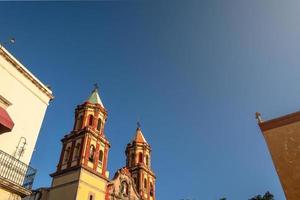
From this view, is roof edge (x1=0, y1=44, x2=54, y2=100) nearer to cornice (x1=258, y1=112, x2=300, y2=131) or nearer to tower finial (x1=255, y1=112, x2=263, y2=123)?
tower finial (x1=255, y1=112, x2=263, y2=123)

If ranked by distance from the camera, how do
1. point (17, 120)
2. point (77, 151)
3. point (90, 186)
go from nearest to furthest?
point (17, 120)
point (90, 186)
point (77, 151)

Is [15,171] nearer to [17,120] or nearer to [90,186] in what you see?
[17,120]

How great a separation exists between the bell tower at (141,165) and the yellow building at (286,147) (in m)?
20.6

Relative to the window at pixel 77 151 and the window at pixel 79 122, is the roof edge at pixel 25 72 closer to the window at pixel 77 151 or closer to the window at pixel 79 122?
the window at pixel 77 151

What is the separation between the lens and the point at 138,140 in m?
35.2

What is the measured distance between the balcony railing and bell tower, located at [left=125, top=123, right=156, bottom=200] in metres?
19.7

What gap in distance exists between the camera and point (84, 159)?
2322 centimetres

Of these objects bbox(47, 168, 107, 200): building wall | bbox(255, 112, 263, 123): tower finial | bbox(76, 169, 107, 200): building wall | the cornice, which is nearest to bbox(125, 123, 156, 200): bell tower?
bbox(76, 169, 107, 200): building wall

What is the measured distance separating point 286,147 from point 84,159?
660 inches

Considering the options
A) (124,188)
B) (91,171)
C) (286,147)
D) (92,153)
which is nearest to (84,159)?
(91,171)

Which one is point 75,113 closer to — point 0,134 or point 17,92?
point 17,92

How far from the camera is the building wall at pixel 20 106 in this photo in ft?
42.0

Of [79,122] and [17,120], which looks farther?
[79,122]

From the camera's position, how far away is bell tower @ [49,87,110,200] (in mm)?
21656
